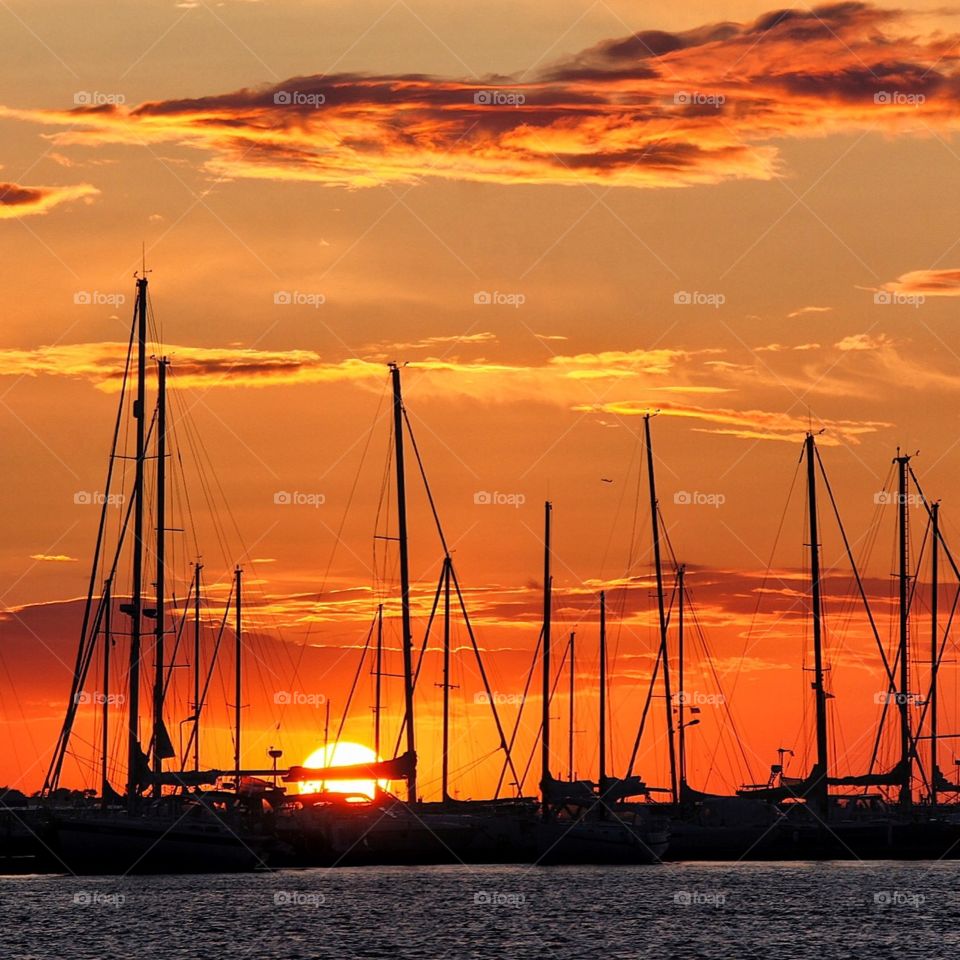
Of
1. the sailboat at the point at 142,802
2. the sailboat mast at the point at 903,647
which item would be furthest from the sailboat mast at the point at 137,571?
the sailboat mast at the point at 903,647

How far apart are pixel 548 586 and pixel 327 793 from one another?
16.5 metres

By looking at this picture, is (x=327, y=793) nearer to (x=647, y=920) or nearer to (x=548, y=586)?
(x=548, y=586)

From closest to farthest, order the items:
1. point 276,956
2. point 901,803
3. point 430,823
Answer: point 276,956 < point 430,823 < point 901,803

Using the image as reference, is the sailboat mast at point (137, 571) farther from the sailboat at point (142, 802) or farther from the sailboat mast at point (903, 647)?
the sailboat mast at point (903, 647)

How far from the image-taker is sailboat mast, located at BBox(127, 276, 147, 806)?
89562 millimetres

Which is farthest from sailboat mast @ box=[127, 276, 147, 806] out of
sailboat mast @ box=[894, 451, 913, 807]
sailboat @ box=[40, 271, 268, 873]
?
sailboat mast @ box=[894, 451, 913, 807]

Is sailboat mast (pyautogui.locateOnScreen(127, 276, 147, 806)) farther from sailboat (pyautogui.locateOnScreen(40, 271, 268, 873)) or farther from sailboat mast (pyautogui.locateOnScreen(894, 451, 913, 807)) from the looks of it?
sailboat mast (pyautogui.locateOnScreen(894, 451, 913, 807))

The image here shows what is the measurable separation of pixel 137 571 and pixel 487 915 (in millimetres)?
21300

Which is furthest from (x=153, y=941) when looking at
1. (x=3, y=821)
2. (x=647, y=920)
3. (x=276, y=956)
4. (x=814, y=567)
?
(x=814, y=567)

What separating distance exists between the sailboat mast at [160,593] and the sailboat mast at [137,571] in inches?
32.1

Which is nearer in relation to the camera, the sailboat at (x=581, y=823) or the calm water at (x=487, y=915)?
the calm water at (x=487, y=915)

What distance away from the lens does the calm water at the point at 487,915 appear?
76.5 metres

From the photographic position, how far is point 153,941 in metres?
77.4

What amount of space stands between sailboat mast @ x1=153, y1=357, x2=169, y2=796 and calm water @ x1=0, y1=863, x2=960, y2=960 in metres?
6.73
